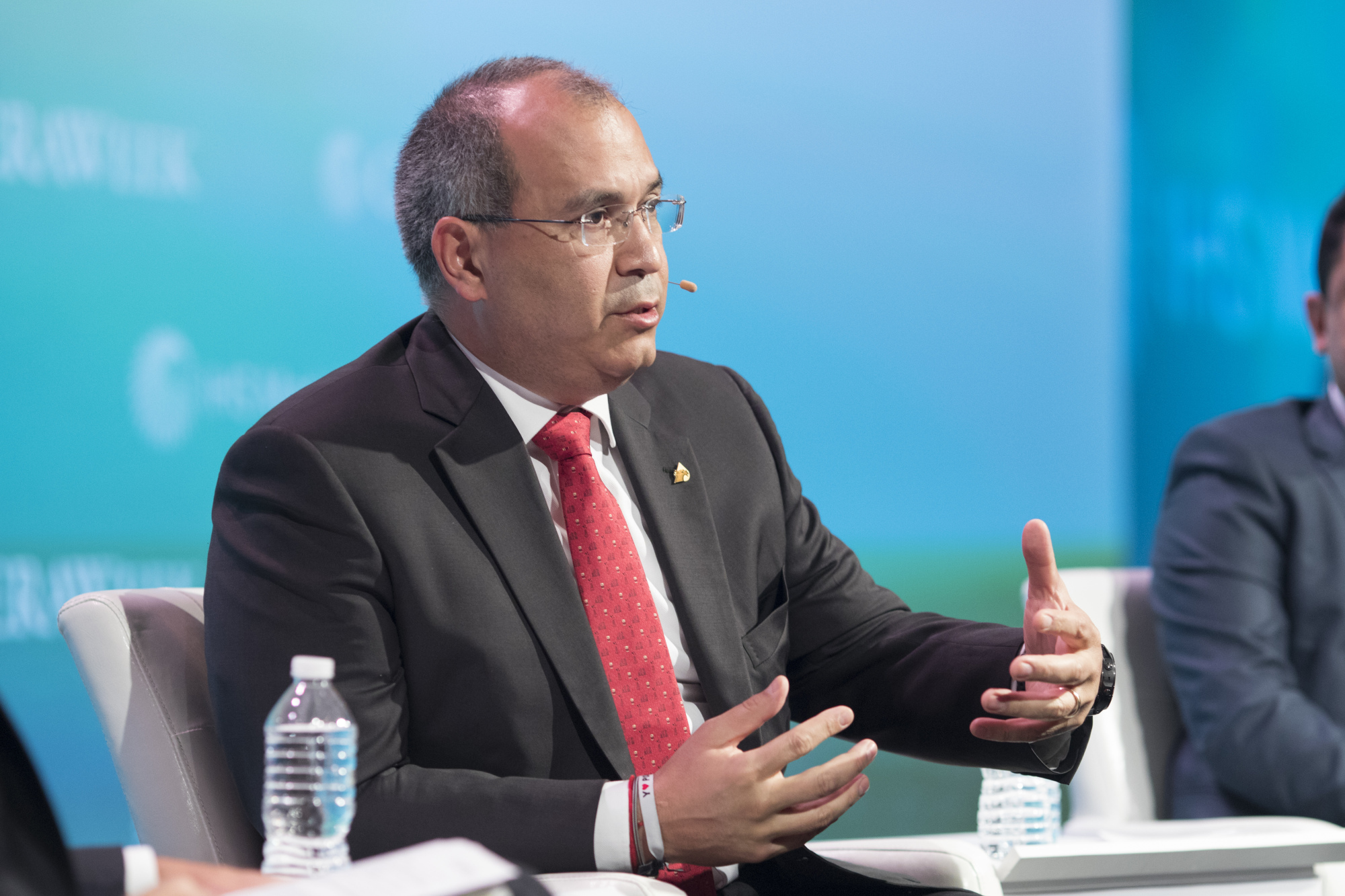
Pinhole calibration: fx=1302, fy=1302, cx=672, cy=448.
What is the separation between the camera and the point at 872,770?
4.53 metres

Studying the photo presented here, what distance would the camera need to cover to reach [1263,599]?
8.32ft

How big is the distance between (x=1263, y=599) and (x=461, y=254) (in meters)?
1.69

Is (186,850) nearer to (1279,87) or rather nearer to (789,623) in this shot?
(789,623)

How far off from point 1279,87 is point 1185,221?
0.61 metres

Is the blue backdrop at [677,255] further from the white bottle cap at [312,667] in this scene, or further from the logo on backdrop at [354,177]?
the white bottle cap at [312,667]

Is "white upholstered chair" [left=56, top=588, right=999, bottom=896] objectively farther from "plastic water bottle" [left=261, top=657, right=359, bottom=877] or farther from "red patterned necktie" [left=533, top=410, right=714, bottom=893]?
"red patterned necktie" [left=533, top=410, right=714, bottom=893]

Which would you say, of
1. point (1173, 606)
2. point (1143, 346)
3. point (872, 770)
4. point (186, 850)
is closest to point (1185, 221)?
Answer: point (1143, 346)

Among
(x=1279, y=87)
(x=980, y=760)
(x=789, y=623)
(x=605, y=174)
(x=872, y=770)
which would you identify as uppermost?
(x=1279, y=87)

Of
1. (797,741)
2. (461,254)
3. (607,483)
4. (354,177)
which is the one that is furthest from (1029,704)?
(354,177)

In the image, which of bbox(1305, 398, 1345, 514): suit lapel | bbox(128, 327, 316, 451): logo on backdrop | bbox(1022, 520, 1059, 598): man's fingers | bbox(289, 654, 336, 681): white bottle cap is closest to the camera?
bbox(289, 654, 336, 681): white bottle cap

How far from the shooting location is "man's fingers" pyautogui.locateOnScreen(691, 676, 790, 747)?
4.67 ft

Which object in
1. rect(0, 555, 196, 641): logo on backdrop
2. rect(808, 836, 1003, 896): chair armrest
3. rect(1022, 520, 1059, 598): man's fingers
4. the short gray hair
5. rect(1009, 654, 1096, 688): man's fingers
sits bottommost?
rect(808, 836, 1003, 896): chair armrest

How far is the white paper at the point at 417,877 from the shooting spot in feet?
2.89

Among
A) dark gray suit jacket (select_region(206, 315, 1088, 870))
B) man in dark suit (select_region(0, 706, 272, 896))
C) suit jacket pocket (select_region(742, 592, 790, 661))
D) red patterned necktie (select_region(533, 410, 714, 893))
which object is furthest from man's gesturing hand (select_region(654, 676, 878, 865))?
man in dark suit (select_region(0, 706, 272, 896))
